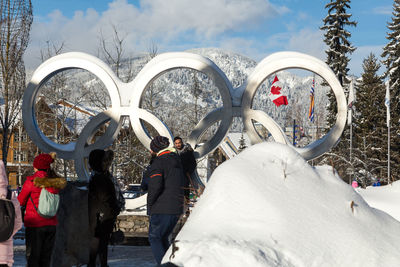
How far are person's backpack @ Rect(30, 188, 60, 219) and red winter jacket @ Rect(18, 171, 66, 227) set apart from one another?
48 millimetres

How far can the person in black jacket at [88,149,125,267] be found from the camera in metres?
5.63

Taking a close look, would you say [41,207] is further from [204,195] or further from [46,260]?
[204,195]

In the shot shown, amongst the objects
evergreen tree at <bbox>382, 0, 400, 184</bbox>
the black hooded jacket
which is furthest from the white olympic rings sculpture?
evergreen tree at <bbox>382, 0, 400, 184</bbox>

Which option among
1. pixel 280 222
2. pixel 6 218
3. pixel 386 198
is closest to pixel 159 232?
pixel 6 218

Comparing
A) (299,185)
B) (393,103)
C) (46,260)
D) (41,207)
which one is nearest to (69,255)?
(46,260)

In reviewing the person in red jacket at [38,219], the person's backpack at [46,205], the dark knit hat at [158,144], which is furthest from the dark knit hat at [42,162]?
the dark knit hat at [158,144]

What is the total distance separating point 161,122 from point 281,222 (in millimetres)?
8293

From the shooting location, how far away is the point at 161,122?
1121 cm

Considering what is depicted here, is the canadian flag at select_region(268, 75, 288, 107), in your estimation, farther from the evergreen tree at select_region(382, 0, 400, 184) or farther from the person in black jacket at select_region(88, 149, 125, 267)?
the person in black jacket at select_region(88, 149, 125, 267)

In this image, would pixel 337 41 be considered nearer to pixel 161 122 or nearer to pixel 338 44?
pixel 338 44

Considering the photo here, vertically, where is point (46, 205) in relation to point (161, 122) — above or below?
below

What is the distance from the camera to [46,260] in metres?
5.17

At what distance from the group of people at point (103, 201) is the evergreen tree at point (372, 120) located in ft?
96.8

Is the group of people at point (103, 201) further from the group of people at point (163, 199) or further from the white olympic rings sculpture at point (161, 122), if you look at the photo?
the white olympic rings sculpture at point (161, 122)
